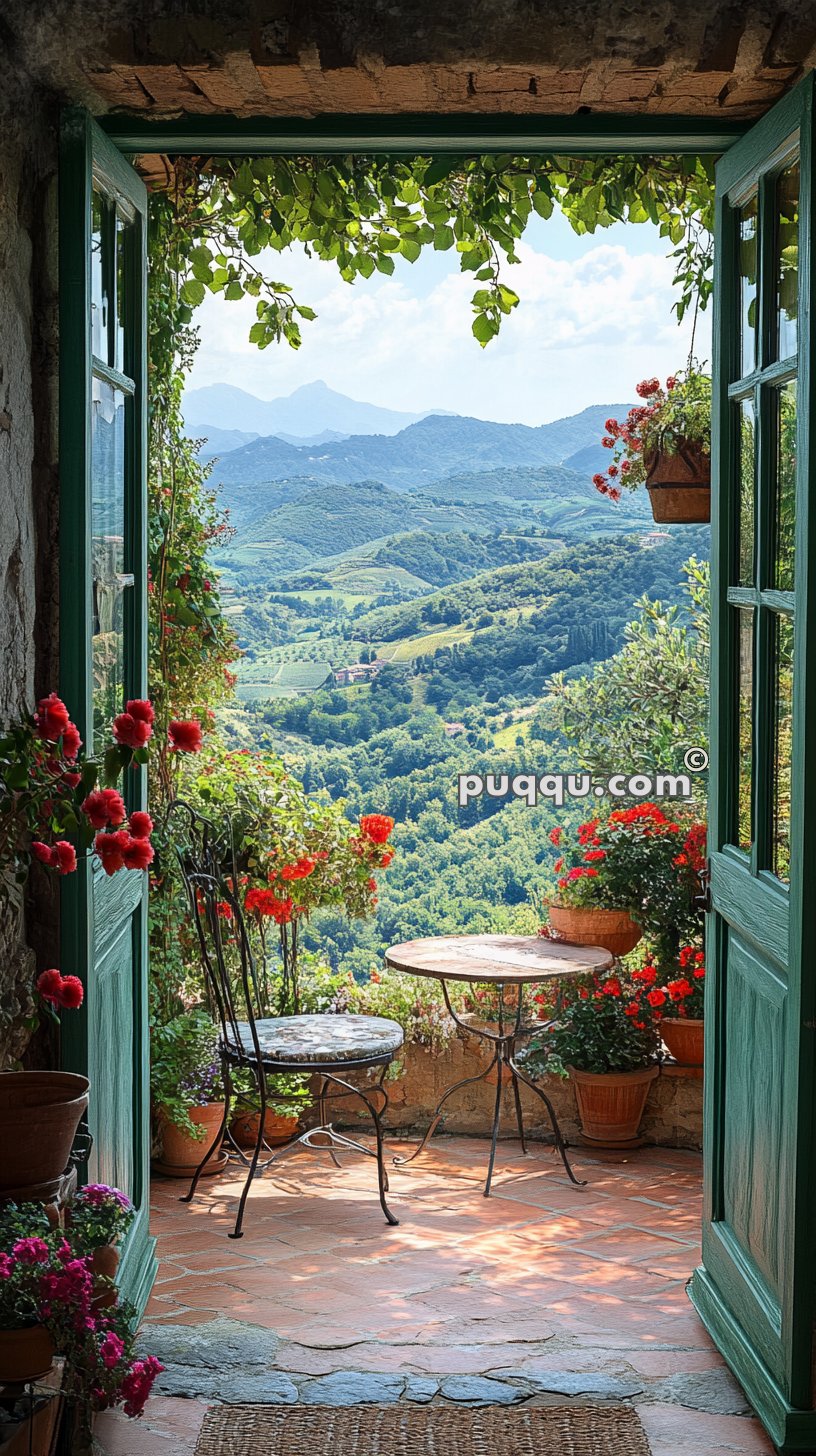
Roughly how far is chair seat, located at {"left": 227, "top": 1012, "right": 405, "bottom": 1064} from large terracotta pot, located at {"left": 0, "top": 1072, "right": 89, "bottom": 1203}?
1.50m

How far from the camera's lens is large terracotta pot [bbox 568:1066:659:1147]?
462cm

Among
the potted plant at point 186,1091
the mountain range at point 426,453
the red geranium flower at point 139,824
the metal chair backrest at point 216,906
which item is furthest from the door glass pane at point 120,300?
the mountain range at point 426,453

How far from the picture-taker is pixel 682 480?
4441 mm

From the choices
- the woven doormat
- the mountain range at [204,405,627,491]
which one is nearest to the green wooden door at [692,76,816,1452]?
the woven doormat

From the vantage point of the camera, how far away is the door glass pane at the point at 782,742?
278cm

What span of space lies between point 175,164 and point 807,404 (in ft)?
6.82

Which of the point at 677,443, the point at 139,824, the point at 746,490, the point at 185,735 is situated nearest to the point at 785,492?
the point at 746,490

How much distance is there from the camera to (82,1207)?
8.54 feet

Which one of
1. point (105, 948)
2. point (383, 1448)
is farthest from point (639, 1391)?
point (105, 948)

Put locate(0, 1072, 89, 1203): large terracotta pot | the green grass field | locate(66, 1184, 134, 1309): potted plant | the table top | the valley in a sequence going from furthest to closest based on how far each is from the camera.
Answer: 1. the green grass field
2. the valley
3. the table top
4. locate(66, 1184, 134, 1309): potted plant
5. locate(0, 1072, 89, 1203): large terracotta pot

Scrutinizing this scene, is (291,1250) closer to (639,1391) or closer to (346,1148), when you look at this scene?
(346,1148)

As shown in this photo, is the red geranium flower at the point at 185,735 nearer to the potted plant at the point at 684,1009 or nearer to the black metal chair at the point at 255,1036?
the black metal chair at the point at 255,1036

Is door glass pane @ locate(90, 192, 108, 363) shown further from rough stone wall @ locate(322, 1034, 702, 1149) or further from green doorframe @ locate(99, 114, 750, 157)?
rough stone wall @ locate(322, 1034, 702, 1149)

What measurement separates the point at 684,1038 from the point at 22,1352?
2921 mm
